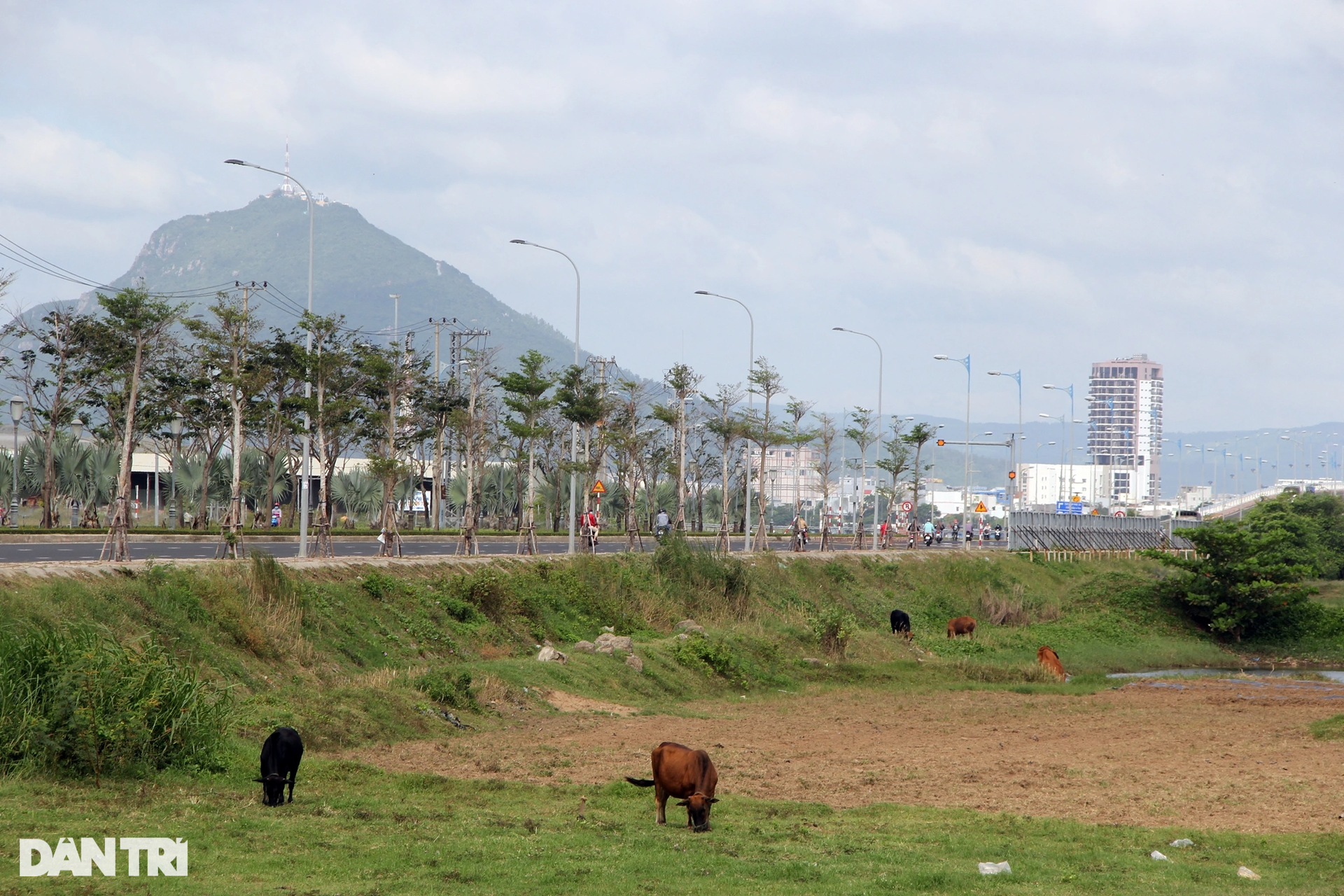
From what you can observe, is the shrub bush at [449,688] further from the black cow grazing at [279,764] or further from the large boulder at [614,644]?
the black cow grazing at [279,764]

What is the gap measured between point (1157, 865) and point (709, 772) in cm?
479

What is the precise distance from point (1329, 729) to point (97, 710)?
2395 centimetres

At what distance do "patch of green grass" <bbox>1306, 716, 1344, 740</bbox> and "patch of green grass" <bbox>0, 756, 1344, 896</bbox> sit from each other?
12.6 meters

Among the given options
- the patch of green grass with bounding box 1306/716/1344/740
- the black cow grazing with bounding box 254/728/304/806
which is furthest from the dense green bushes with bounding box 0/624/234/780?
the patch of green grass with bounding box 1306/716/1344/740

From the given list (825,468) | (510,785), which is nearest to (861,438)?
(825,468)

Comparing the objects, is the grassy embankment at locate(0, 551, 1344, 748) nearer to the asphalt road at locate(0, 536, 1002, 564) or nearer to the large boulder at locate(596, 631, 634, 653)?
the large boulder at locate(596, 631, 634, 653)

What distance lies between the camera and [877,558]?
187 feet

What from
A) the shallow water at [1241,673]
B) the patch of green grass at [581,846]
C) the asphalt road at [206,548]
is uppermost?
the asphalt road at [206,548]

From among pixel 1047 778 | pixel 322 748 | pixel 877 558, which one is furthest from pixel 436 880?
pixel 877 558

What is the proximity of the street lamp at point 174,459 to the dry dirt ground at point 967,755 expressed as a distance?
36803 mm

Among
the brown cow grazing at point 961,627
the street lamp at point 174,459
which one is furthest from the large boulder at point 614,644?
the street lamp at point 174,459

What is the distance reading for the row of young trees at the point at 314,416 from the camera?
43688 mm

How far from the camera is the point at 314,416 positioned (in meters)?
37.2

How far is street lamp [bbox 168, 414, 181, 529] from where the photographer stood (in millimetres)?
54778
